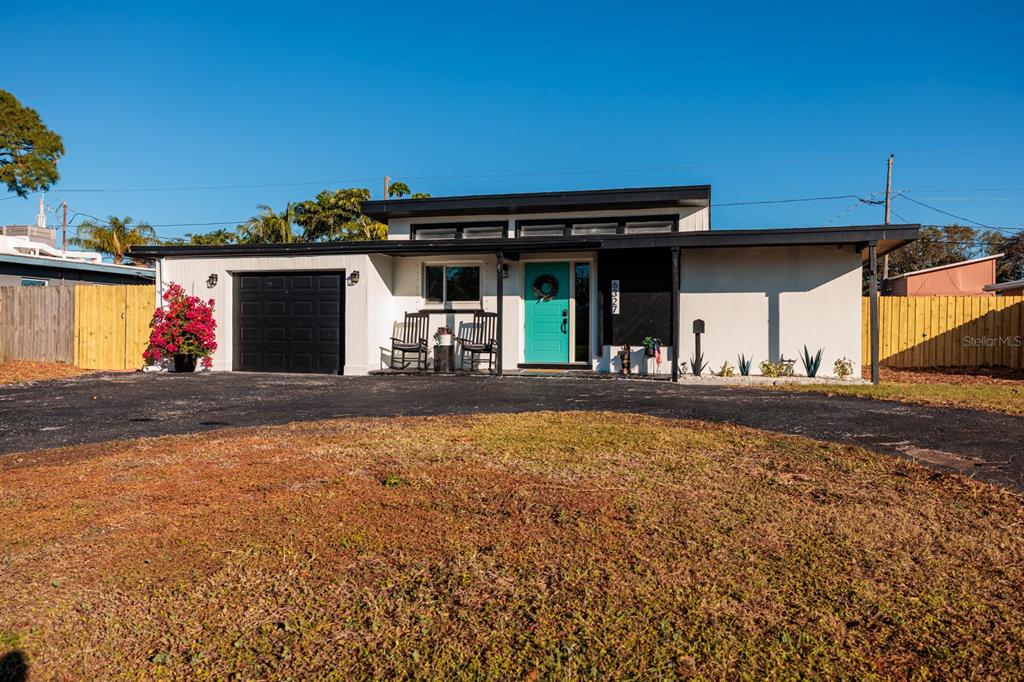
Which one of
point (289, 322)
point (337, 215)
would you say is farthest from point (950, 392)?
point (337, 215)

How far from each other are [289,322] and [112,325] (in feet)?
13.4

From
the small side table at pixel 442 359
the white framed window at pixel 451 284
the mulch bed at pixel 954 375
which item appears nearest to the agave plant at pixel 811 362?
the mulch bed at pixel 954 375

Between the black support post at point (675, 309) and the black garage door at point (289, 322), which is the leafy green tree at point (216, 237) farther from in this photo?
the black support post at point (675, 309)

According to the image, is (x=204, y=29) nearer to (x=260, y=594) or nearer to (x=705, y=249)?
(x=705, y=249)

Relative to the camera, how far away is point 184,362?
12570 mm

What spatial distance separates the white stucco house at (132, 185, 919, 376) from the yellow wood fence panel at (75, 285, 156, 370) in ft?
2.68

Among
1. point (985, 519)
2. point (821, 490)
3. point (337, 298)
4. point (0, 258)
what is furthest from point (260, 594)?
point (0, 258)

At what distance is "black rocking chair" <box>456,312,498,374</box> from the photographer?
12648 mm

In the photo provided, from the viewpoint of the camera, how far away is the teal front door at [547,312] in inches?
510

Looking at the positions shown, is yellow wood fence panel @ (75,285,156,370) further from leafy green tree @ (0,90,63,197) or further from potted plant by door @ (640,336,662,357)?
leafy green tree @ (0,90,63,197)

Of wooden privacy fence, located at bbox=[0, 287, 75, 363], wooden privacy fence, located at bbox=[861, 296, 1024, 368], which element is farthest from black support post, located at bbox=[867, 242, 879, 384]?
wooden privacy fence, located at bbox=[0, 287, 75, 363]

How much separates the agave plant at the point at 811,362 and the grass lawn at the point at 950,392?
3.64 ft

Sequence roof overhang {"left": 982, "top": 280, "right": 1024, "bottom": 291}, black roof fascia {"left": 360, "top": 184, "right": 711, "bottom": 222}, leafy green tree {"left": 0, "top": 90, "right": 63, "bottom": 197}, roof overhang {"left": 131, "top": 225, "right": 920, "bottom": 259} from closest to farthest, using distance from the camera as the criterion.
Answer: roof overhang {"left": 131, "top": 225, "right": 920, "bottom": 259} → black roof fascia {"left": 360, "top": 184, "right": 711, "bottom": 222} → roof overhang {"left": 982, "top": 280, "right": 1024, "bottom": 291} → leafy green tree {"left": 0, "top": 90, "right": 63, "bottom": 197}

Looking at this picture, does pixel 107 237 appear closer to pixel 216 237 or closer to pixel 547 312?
pixel 216 237
